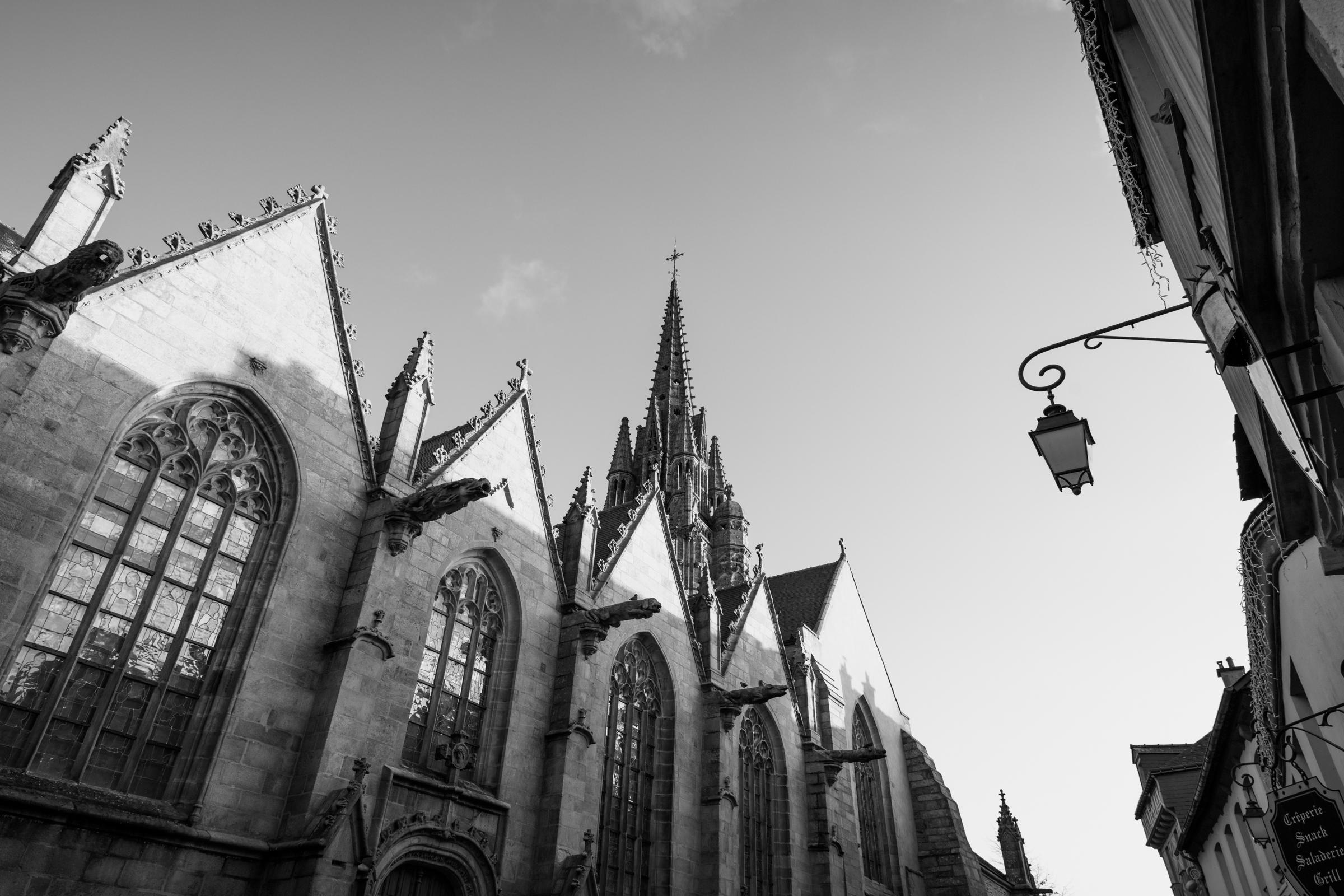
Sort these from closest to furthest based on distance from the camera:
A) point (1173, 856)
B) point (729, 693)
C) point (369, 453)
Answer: point (369, 453)
point (729, 693)
point (1173, 856)

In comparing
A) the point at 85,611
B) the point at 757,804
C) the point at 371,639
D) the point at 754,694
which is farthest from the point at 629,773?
the point at 85,611

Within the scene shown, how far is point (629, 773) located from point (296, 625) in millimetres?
7247

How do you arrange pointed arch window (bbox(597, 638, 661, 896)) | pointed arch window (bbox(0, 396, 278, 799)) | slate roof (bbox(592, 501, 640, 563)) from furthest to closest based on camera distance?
slate roof (bbox(592, 501, 640, 563)) < pointed arch window (bbox(597, 638, 661, 896)) < pointed arch window (bbox(0, 396, 278, 799))

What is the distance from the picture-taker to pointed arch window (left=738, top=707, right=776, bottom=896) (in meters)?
18.2

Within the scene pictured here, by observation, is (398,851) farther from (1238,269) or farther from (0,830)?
(1238,269)

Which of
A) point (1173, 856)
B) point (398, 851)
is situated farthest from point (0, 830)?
point (1173, 856)

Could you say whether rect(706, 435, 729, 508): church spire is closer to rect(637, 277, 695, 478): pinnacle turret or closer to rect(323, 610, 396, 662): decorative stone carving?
rect(637, 277, 695, 478): pinnacle turret

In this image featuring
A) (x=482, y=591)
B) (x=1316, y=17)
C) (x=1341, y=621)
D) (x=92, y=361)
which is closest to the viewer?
(x=1316, y=17)

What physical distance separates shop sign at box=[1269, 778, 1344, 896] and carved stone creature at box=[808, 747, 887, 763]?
13464 mm

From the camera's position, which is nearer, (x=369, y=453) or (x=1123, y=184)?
(x=1123, y=184)

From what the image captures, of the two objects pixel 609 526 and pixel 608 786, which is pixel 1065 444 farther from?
pixel 609 526

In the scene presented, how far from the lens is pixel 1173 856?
27500 millimetres

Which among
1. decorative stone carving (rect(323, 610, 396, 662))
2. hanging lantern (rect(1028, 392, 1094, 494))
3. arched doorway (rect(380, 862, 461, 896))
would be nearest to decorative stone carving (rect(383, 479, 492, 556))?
decorative stone carving (rect(323, 610, 396, 662))

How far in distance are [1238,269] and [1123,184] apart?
4.42m
